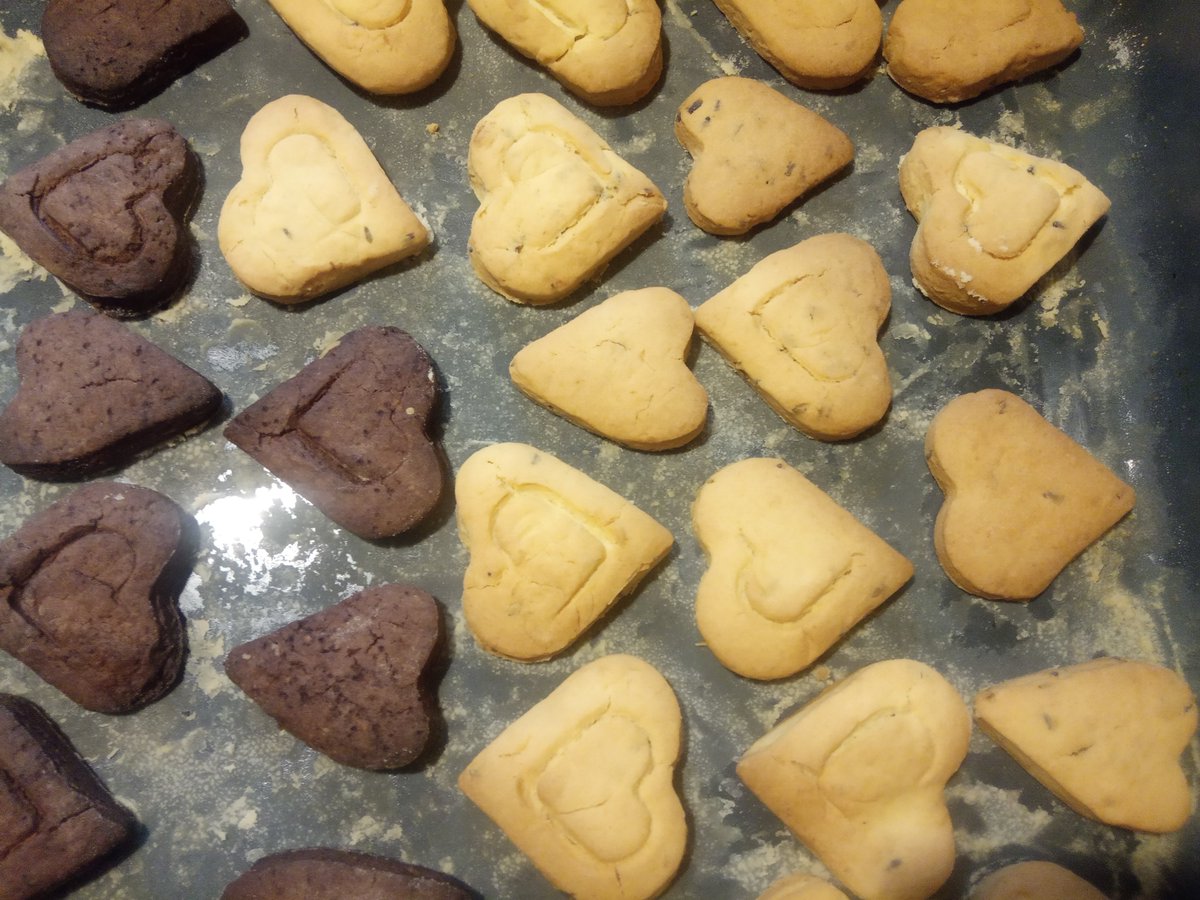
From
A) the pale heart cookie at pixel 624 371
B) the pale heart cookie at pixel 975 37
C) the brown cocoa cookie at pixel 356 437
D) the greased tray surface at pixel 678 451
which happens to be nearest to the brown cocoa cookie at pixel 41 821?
the greased tray surface at pixel 678 451

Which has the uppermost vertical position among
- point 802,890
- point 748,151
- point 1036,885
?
point 748,151

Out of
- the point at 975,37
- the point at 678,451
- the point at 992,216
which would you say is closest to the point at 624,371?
the point at 678,451

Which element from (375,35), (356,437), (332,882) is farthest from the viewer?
(375,35)

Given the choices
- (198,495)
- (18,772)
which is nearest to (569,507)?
(198,495)

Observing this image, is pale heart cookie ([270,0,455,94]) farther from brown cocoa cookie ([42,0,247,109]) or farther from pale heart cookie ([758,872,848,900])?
pale heart cookie ([758,872,848,900])

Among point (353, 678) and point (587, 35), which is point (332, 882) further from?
point (587, 35)

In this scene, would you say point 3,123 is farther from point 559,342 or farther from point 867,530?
point 867,530

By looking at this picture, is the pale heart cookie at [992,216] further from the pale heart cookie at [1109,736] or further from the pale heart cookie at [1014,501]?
the pale heart cookie at [1109,736]
